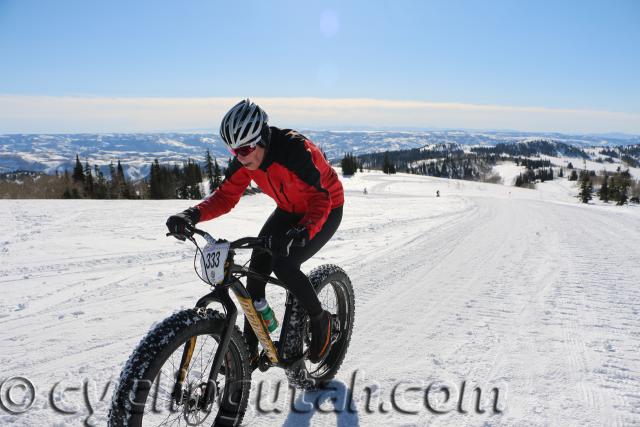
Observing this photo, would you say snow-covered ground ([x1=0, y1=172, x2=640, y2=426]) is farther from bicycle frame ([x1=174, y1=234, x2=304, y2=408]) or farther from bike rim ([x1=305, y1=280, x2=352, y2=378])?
bicycle frame ([x1=174, y1=234, x2=304, y2=408])

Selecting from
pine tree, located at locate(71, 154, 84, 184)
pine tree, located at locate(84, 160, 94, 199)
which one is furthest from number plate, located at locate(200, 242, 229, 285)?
pine tree, located at locate(71, 154, 84, 184)

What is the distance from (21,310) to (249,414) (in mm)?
4333

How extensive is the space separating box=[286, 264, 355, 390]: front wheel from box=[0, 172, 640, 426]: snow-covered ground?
6.2 inches

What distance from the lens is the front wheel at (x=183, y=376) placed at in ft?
7.41

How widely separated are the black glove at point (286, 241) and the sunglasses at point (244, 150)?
0.84m

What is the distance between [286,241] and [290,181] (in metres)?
0.83

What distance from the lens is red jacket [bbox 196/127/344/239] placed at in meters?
3.32

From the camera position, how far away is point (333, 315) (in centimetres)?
411

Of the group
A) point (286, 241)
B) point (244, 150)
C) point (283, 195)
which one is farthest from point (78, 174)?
point (286, 241)

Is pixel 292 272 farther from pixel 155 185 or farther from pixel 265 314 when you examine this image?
pixel 155 185

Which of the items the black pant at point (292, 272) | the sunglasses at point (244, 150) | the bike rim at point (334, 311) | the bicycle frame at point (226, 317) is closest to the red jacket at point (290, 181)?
the sunglasses at point (244, 150)

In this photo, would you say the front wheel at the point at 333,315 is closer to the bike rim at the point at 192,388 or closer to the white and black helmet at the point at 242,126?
the bike rim at the point at 192,388

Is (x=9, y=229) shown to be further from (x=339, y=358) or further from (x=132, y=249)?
(x=339, y=358)

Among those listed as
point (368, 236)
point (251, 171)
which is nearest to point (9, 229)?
point (368, 236)
